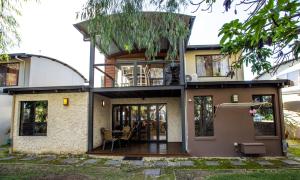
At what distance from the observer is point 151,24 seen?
4.14 meters

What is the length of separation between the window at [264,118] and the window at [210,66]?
314 cm

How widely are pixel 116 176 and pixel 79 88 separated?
14.2ft

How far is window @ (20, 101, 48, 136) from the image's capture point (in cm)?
912

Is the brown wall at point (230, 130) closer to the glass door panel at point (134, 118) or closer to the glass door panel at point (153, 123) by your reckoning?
the glass door panel at point (153, 123)

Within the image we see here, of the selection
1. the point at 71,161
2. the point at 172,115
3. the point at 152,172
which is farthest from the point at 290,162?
the point at 71,161

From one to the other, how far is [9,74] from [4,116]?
2504mm

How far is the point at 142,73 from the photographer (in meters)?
10.3

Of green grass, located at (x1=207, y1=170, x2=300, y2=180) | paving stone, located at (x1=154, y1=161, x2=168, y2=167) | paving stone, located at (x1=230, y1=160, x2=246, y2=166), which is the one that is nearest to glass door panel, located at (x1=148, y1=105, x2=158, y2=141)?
paving stone, located at (x1=154, y1=161, x2=168, y2=167)

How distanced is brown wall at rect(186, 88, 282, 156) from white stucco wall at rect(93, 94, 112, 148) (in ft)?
14.1

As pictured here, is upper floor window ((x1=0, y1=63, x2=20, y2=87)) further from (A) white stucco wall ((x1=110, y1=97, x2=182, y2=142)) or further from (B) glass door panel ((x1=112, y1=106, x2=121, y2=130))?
(A) white stucco wall ((x1=110, y1=97, x2=182, y2=142))

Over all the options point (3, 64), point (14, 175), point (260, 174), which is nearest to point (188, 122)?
point (260, 174)

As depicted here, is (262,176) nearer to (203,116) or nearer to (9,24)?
(203,116)

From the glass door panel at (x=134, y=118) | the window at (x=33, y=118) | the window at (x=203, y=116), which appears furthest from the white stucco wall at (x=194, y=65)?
the window at (x=33, y=118)

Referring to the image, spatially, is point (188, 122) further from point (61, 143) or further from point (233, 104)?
point (61, 143)
